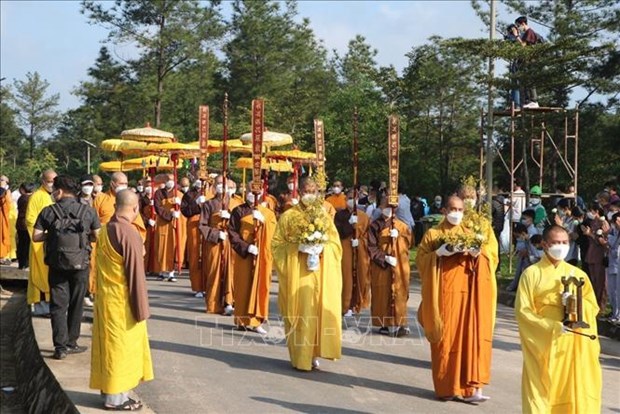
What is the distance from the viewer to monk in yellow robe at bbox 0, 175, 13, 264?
20.1m

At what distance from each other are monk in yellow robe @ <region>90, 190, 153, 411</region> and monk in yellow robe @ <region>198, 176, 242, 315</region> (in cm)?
575

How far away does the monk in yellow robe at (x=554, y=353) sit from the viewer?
6.50 meters

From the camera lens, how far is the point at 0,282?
59.3 ft

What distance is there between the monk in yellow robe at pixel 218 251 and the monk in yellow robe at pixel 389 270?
2.53 metres

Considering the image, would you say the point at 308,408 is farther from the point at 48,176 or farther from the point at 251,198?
the point at 48,176

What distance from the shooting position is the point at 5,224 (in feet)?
66.1

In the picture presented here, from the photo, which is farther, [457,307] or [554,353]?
[457,307]

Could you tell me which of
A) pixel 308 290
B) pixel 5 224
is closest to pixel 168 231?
pixel 5 224

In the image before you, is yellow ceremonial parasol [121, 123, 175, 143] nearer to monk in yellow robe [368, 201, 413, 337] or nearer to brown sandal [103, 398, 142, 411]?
monk in yellow robe [368, 201, 413, 337]

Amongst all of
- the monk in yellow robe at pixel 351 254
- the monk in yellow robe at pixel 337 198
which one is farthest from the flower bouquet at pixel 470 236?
the monk in yellow robe at pixel 337 198

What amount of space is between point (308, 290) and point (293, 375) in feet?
2.97

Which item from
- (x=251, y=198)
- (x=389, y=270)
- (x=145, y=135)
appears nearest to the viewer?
(x=389, y=270)

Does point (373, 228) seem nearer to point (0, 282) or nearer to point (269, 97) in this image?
point (0, 282)

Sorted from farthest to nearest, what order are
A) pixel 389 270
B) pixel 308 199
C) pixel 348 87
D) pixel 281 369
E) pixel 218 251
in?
pixel 348 87, pixel 218 251, pixel 389 270, pixel 308 199, pixel 281 369
